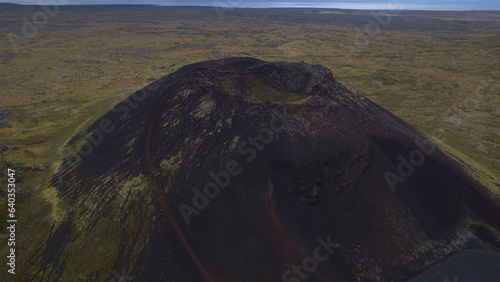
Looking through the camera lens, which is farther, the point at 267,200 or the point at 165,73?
the point at 165,73

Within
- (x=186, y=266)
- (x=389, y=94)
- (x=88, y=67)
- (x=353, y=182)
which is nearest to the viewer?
(x=186, y=266)

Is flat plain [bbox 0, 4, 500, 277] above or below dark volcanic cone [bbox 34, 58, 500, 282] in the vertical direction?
above

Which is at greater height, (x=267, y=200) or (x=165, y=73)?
(x=165, y=73)

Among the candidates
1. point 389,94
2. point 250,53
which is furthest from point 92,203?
point 250,53

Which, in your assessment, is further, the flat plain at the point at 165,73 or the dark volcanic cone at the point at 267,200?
the flat plain at the point at 165,73

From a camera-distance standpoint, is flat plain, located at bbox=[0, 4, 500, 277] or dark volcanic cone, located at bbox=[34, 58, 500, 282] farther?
flat plain, located at bbox=[0, 4, 500, 277]

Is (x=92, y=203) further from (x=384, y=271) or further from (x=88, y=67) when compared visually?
(x=88, y=67)

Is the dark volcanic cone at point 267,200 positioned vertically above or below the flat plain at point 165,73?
below

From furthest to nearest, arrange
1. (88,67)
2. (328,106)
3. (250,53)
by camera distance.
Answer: (250,53)
(88,67)
(328,106)
